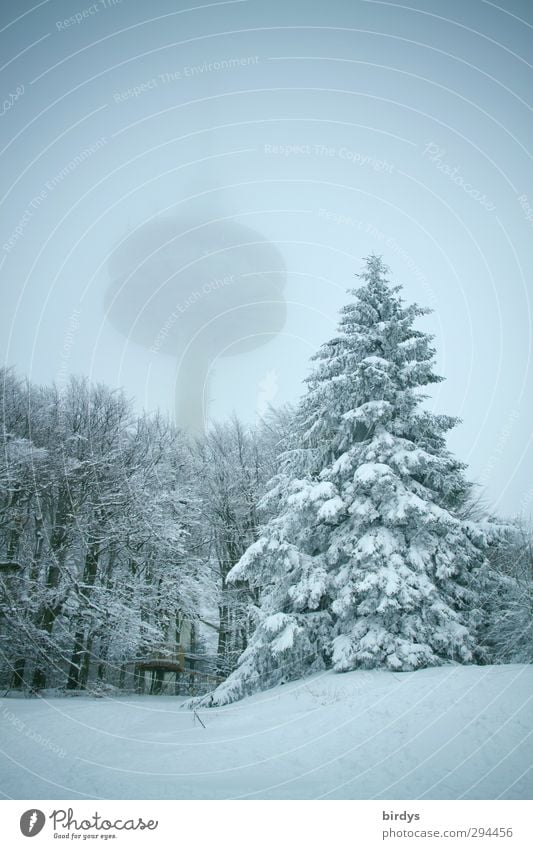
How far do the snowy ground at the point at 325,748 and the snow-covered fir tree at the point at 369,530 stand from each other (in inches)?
37.1

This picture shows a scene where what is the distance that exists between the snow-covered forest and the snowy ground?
1.11m

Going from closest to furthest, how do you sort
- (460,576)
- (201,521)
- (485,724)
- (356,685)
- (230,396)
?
(485,724)
(356,685)
(460,576)
(201,521)
(230,396)

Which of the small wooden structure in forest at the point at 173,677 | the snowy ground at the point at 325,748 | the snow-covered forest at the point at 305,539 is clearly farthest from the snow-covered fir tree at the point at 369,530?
the small wooden structure in forest at the point at 173,677

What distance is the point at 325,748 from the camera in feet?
24.0

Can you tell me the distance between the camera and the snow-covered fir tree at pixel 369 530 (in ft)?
32.4

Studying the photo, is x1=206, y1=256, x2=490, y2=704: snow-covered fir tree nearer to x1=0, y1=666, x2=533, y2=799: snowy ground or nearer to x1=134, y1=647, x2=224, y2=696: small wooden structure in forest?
x1=0, y1=666, x2=533, y2=799: snowy ground

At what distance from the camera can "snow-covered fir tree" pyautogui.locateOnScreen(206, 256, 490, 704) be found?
9.88 m

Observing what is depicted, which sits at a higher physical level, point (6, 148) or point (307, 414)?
point (6, 148)

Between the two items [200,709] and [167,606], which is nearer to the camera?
[200,709]

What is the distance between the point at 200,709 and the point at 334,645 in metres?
4.26

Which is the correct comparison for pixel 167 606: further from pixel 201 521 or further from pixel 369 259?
pixel 369 259

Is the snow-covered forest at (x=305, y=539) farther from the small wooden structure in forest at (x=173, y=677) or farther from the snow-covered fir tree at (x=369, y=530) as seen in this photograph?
the small wooden structure in forest at (x=173, y=677)
